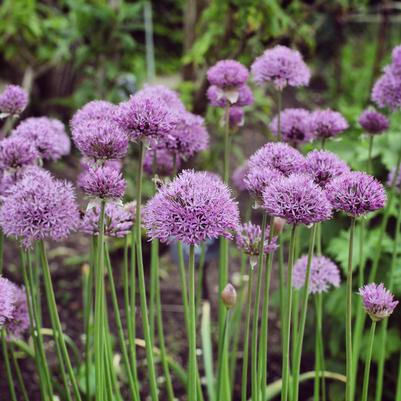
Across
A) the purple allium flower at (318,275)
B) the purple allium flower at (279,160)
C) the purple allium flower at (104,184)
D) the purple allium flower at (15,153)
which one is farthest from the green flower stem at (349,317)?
the purple allium flower at (15,153)

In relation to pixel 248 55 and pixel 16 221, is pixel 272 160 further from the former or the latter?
pixel 248 55

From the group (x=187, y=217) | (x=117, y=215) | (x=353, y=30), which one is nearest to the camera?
(x=187, y=217)

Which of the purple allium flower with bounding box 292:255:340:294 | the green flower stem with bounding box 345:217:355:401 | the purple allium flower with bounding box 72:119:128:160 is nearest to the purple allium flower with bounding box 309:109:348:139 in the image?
the purple allium flower with bounding box 292:255:340:294

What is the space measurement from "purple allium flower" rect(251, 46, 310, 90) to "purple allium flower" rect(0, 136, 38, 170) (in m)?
0.58

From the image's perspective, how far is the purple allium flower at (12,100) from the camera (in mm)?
1399

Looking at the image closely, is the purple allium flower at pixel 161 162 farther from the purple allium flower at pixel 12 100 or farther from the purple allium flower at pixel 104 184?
the purple allium flower at pixel 104 184

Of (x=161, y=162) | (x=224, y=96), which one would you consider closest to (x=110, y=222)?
(x=161, y=162)

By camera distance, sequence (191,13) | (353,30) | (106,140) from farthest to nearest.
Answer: (353,30) < (191,13) < (106,140)

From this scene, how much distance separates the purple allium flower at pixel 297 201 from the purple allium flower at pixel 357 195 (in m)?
0.03

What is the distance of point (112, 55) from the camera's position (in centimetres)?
373

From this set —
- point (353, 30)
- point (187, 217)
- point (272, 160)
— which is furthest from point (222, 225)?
point (353, 30)

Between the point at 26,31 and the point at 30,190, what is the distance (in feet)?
11.3

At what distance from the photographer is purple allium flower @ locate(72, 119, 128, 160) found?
1.07 metres

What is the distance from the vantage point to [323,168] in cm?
112
